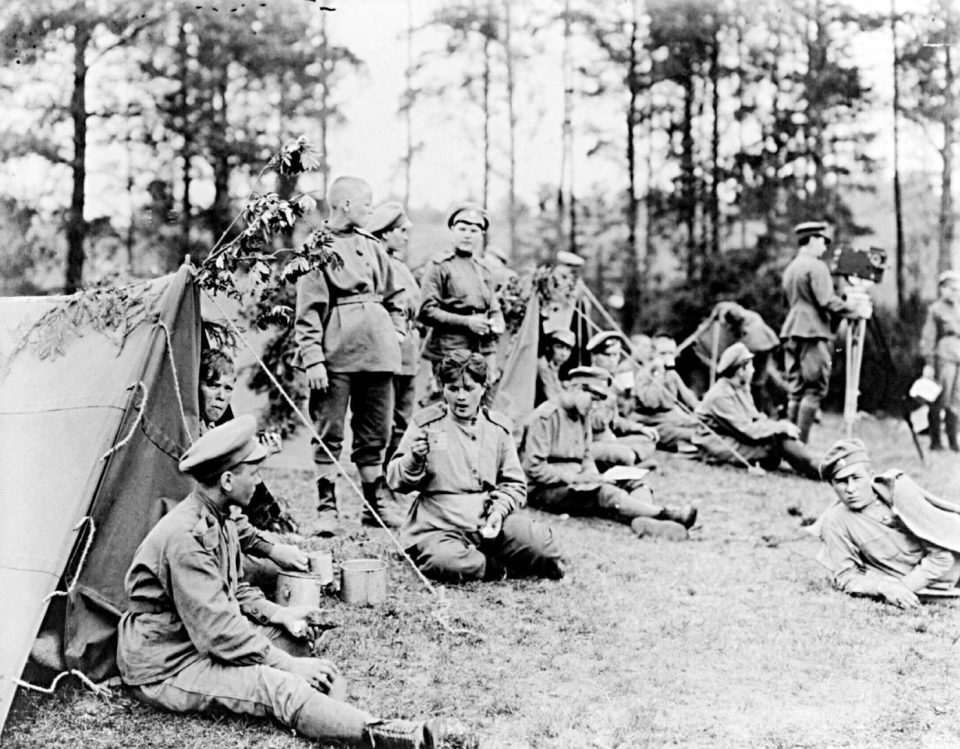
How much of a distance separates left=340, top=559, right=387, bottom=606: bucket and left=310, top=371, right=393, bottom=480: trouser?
1357 mm

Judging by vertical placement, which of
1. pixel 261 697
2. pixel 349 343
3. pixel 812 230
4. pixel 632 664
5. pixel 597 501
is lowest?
pixel 632 664

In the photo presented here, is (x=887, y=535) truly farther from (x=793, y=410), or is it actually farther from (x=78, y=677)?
(x=793, y=410)

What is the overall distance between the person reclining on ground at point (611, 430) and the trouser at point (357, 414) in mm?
1683

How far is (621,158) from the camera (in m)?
15.9

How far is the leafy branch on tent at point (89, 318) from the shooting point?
13.3 feet

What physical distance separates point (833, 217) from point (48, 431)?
13316 mm

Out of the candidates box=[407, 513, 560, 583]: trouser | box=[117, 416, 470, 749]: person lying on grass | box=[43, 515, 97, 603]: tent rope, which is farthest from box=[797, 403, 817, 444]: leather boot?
box=[43, 515, 97, 603]: tent rope

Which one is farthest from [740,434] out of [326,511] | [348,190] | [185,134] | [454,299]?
[185,134]

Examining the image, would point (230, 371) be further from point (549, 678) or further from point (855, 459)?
point (855, 459)

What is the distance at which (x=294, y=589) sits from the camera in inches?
164

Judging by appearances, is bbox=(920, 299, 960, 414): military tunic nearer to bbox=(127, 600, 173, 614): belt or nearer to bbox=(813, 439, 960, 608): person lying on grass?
bbox=(813, 439, 960, 608): person lying on grass

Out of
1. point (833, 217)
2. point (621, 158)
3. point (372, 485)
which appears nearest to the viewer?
point (372, 485)

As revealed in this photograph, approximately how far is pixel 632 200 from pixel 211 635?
13.7 metres

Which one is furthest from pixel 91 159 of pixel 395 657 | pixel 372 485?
pixel 395 657
